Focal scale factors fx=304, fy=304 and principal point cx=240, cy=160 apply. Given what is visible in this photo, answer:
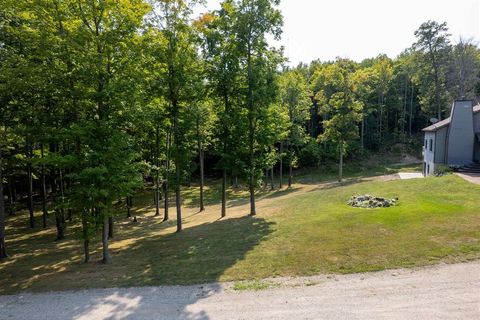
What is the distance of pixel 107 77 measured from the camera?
1216cm

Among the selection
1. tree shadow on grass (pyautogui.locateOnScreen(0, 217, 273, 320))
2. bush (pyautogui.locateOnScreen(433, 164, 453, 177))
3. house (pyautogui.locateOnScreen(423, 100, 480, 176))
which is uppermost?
house (pyautogui.locateOnScreen(423, 100, 480, 176))

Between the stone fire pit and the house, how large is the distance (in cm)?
989

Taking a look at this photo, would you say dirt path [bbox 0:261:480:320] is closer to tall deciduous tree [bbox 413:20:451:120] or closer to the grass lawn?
the grass lawn

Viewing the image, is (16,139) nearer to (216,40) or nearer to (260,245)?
(216,40)

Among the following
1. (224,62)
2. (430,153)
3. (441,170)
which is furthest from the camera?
(430,153)

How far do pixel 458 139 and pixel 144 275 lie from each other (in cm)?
2388

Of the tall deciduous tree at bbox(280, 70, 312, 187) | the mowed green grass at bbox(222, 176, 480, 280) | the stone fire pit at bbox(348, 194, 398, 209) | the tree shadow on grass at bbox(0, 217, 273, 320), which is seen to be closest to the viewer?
the tree shadow on grass at bbox(0, 217, 273, 320)

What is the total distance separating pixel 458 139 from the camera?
2291 centimetres

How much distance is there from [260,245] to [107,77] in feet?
30.5

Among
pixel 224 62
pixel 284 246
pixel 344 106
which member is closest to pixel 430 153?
pixel 344 106

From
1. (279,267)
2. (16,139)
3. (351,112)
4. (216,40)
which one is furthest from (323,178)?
(16,139)

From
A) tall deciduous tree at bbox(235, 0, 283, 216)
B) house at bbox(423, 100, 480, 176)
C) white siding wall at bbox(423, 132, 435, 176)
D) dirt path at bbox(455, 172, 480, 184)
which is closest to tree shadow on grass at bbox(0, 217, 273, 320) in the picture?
tall deciduous tree at bbox(235, 0, 283, 216)

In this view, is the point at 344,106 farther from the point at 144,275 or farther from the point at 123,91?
the point at 144,275

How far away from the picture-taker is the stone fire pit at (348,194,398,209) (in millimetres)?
15859
